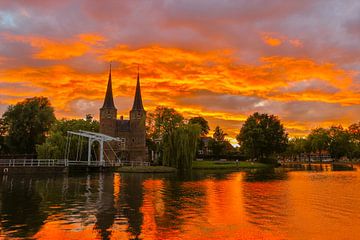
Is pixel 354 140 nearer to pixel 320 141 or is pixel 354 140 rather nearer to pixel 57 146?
pixel 320 141

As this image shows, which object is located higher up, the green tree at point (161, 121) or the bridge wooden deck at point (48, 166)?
the green tree at point (161, 121)

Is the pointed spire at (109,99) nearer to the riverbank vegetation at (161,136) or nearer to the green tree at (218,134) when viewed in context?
the riverbank vegetation at (161,136)

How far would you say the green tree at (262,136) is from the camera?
90688 mm

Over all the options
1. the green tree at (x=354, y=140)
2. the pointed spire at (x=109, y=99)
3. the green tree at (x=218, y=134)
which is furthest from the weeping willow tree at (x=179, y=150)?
the green tree at (x=354, y=140)

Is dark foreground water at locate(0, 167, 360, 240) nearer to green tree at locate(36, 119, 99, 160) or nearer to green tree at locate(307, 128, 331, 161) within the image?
green tree at locate(36, 119, 99, 160)

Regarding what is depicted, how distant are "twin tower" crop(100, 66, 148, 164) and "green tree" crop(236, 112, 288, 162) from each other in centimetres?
2672

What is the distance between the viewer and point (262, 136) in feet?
295

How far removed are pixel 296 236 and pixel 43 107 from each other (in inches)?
2895

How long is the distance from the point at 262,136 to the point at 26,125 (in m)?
55.6

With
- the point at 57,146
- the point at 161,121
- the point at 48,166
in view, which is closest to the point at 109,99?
the point at 161,121

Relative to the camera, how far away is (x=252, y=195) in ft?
85.9

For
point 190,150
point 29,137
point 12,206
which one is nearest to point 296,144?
point 190,150

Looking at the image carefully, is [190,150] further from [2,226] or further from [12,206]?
[2,226]

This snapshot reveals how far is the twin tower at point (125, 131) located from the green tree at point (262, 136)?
87.6 feet
